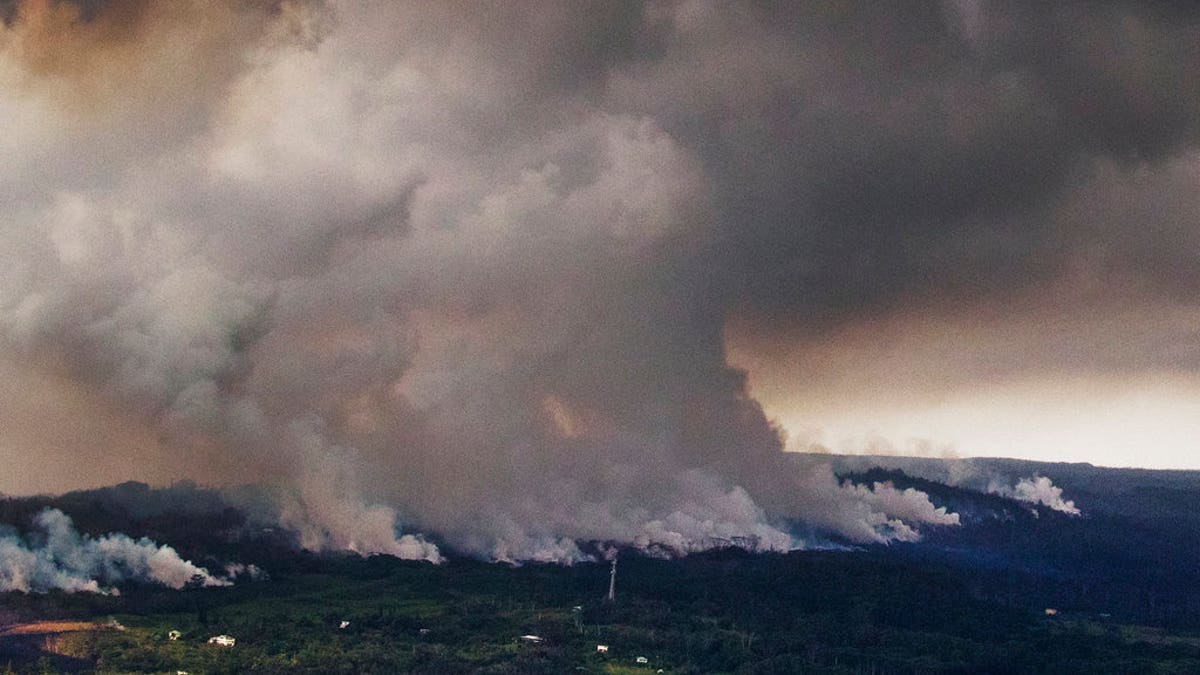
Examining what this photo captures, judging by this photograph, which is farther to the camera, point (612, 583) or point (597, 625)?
point (612, 583)

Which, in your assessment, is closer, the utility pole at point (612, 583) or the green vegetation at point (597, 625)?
the green vegetation at point (597, 625)

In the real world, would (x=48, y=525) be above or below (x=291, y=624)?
above

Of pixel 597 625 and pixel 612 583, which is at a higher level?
pixel 612 583

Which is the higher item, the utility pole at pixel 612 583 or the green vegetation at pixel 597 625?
the utility pole at pixel 612 583

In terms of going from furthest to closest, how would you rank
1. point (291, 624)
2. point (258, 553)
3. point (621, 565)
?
1. point (621, 565)
2. point (258, 553)
3. point (291, 624)

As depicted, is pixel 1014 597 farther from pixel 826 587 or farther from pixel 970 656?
pixel 970 656

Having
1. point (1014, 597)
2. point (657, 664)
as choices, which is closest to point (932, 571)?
point (1014, 597)

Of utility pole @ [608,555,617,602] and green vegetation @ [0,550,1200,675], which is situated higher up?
utility pole @ [608,555,617,602]

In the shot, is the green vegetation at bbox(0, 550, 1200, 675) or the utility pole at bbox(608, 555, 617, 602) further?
the utility pole at bbox(608, 555, 617, 602)
